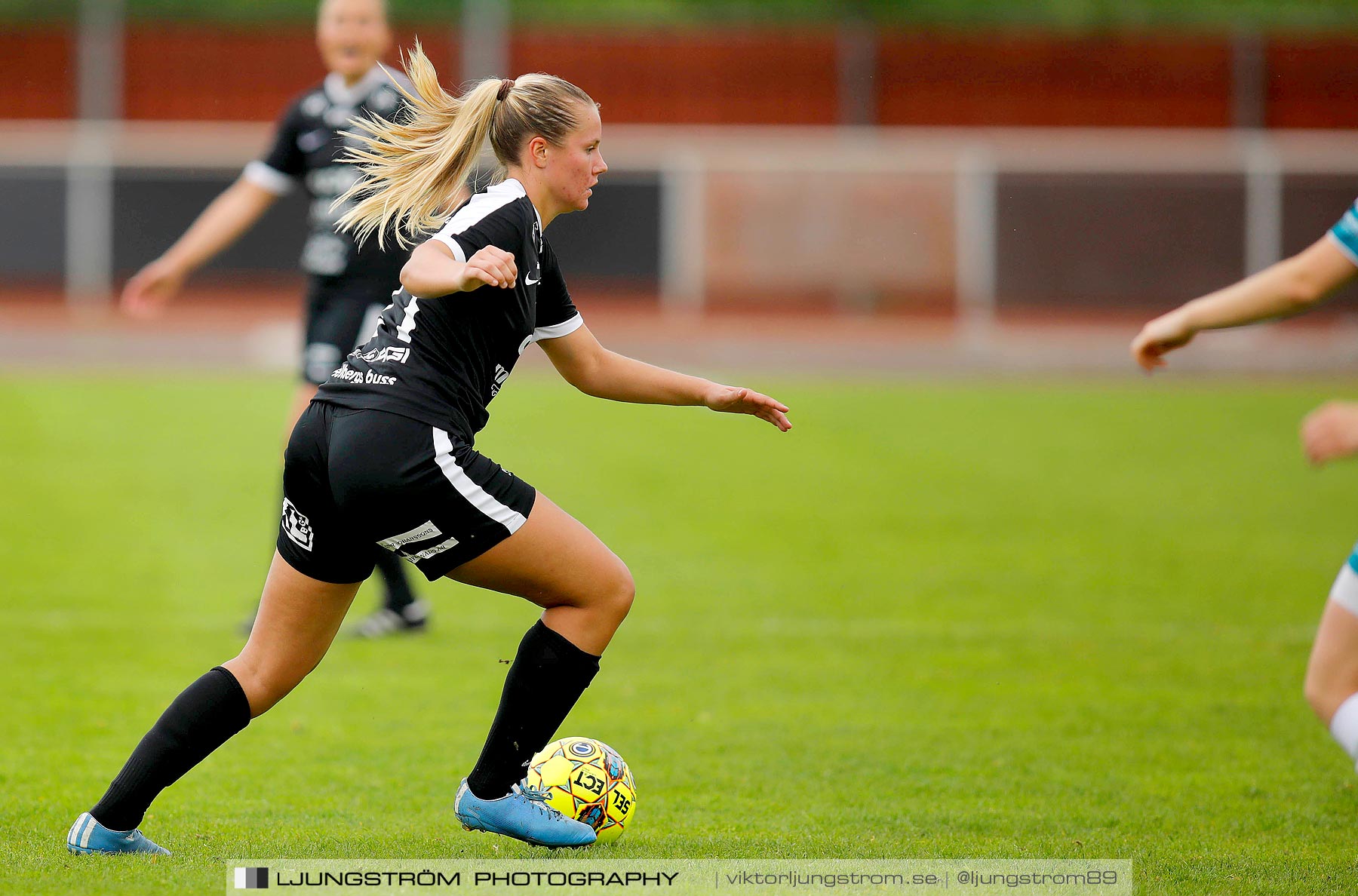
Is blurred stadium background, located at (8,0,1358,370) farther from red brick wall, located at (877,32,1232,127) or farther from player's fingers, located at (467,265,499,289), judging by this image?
player's fingers, located at (467,265,499,289)

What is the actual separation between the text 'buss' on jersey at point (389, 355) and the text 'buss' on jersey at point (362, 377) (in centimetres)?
4

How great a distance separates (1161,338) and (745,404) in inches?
40.2

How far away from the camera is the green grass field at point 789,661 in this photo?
4.32 m

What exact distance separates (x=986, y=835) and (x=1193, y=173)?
2040 centimetres

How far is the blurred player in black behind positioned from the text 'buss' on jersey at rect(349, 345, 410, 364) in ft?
8.82

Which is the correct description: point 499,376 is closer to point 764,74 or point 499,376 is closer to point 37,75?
point 764,74

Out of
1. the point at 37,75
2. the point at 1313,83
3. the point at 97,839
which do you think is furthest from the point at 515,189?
the point at 37,75

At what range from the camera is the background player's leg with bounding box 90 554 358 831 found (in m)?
3.78

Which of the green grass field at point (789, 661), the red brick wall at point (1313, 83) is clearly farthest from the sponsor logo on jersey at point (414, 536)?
the red brick wall at point (1313, 83)

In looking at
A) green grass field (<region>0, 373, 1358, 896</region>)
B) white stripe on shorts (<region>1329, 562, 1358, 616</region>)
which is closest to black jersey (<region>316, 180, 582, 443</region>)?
green grass field (<region>0, 373, 1358, 896</region>)

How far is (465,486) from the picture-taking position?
11.9 feet

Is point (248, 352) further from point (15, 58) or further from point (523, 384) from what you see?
point (15, 58)

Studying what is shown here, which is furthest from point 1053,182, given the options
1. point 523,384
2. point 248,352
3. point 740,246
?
point 248,352

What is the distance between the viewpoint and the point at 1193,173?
2295cm
